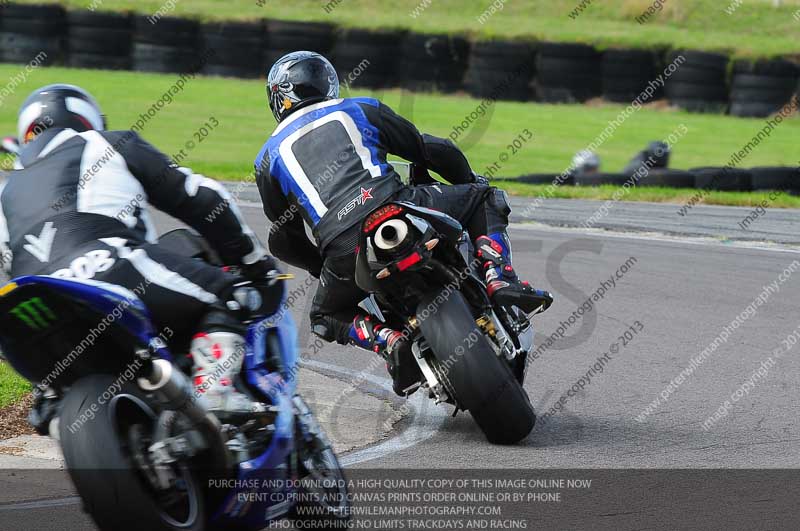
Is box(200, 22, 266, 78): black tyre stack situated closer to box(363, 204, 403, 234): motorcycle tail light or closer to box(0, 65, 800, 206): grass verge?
box(0, 65, 800, 206): grass verge

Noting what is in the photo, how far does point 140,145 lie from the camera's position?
4066mm

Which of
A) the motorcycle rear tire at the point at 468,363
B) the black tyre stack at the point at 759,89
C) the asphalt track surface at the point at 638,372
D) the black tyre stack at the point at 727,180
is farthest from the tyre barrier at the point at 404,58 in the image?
the motorcycle rear tire at the point at 468,363

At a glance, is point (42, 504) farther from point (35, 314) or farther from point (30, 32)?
point (30, 32)

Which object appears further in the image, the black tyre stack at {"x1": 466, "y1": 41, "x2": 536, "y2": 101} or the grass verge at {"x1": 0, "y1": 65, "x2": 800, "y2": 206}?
the black tyre stack at {"x1": 466, "y1": 41, "x2": 536, "y2": 101}

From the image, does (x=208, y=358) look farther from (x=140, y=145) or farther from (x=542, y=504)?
(x=542, y=504)

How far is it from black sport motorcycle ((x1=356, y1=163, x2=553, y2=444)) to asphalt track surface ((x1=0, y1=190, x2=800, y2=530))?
220mm

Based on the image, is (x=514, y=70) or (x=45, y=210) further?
(x=514, y=70)

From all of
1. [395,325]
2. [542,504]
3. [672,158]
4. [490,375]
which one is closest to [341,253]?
[395,325]

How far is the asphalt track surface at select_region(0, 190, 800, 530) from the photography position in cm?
520

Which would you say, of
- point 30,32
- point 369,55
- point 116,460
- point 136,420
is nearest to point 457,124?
point 369,55

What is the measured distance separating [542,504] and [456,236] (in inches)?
49.1

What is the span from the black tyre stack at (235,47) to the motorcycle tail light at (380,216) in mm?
20271

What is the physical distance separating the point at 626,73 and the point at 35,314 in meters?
21.5

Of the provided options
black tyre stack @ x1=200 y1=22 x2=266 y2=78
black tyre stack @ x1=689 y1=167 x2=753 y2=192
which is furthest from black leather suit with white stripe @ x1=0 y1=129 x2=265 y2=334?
black tyre stack @ x1=200 y1=22 x2=266 y2=78
